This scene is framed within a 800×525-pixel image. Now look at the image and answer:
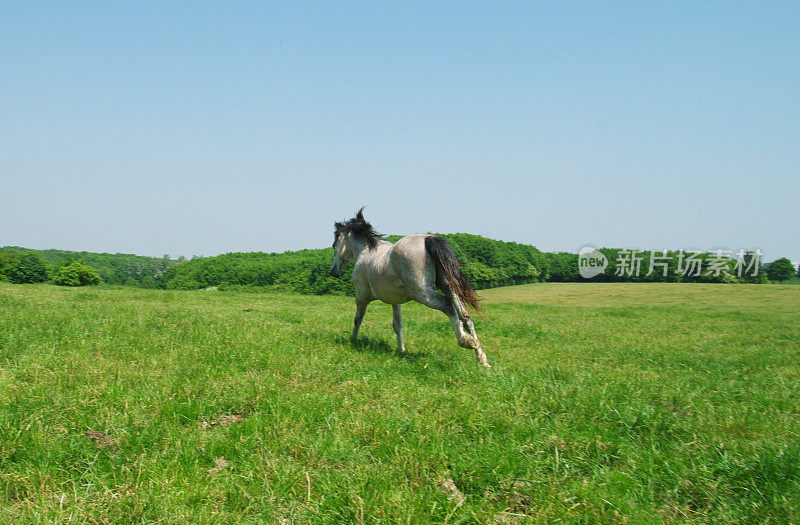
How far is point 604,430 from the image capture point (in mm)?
3910

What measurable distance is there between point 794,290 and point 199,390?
52.7 metres

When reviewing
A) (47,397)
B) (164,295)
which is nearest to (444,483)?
(47,397)

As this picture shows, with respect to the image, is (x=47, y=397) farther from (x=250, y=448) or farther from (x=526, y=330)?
(x=526, y=330)

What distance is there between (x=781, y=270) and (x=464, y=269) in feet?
149

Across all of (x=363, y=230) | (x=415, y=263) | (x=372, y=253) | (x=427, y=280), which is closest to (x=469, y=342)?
(x=427, y=280)

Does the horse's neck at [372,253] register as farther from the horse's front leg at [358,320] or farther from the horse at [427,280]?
the horse's front leg at [358,320]

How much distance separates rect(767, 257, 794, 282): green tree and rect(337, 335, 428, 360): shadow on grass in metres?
71.2

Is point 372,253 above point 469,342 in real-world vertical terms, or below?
above

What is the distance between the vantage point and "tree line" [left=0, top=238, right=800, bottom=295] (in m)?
51.9

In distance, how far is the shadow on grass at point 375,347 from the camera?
313 inches

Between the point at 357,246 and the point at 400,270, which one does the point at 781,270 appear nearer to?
the point at 357,246

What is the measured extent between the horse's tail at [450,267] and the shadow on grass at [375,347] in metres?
1.39

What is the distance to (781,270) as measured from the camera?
60469mm

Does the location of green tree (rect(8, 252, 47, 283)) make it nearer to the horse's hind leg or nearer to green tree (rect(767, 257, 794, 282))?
the horse's hind leg
